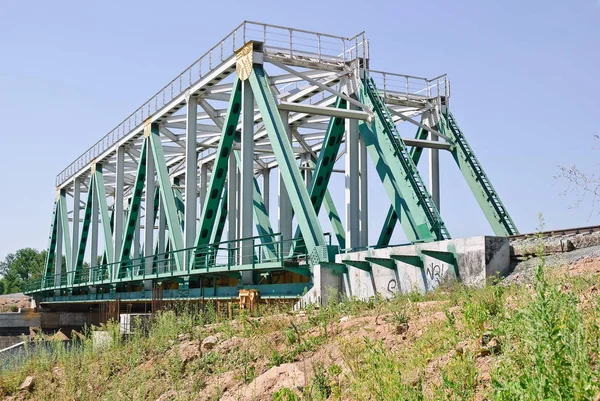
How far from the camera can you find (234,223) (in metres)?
33.5

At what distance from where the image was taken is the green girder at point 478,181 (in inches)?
1002

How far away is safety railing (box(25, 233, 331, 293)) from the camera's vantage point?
70.2ft

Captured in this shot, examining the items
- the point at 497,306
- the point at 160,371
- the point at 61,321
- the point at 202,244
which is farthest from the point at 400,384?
the point at 61,321

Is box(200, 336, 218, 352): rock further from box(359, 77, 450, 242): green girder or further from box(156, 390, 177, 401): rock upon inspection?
box(359, 77, 450, 242): green girder

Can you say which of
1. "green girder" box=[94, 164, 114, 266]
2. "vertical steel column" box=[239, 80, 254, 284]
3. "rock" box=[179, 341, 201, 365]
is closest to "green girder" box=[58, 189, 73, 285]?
"green girder" box=[94, 164, 114, 266]

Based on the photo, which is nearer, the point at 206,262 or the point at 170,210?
the point at 206,262

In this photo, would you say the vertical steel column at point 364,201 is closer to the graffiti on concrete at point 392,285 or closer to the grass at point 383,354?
the graffiti on concrete at point 392,285

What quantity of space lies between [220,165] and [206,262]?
3.75 meters

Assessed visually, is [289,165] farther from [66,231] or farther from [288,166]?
[66,231]

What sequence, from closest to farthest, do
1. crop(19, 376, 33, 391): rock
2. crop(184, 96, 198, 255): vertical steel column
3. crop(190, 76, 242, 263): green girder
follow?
crop(19, 376, 33, 391): rock → crop(190, 76, 242, 263): green girder → crop(184, 96, 198, 255): vertical steel column

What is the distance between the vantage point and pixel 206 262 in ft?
81.5

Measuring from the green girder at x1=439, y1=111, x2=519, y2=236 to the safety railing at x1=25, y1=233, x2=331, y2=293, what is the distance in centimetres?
735

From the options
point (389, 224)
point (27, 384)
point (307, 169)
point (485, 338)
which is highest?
point (307, 169)

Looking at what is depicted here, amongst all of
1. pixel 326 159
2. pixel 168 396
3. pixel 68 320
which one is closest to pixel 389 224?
pixel 326 159
